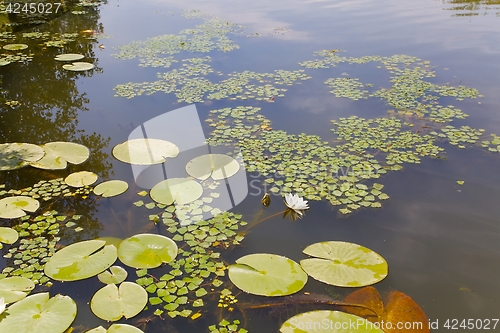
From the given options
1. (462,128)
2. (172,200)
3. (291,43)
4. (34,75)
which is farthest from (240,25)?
(172,200)

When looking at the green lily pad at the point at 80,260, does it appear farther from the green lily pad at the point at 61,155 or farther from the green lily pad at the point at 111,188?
the green lily pad at the point at 61,155

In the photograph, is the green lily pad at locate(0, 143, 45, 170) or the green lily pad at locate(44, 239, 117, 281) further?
the green lily pad at locate(0, 143, 45, 170)

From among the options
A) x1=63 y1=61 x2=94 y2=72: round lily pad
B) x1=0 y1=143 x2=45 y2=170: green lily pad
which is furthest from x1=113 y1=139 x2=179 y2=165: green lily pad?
x1=63 y1=61 x2=94 y2=72: round lily pad

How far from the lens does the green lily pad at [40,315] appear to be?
1.81 meters

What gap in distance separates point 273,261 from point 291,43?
4.47m

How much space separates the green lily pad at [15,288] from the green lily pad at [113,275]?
36 centimetres

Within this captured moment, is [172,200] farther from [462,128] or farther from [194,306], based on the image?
[462,128]

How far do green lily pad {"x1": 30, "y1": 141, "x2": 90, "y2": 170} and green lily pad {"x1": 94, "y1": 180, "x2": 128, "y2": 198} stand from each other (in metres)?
0.47

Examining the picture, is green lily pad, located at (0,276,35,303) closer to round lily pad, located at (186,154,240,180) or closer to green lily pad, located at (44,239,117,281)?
green lily pad, located at (44,239,117,281)

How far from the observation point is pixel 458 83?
4422mm

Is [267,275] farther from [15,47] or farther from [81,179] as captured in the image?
[15,47]

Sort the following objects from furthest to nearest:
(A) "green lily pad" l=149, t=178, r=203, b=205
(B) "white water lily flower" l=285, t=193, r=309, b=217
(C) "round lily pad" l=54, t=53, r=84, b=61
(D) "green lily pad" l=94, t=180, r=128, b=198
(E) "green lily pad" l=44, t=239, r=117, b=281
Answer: (C) "round lily pad" l=54, t=53, r=84, b=61
(D) "green lily pad" l=94, t=180, r=128, b=198
(A) "green lily pad" l=149, t=178, r=203, b=205
(B) "white water lily flower" l=285, t=193, r=309, b=217
(E) "green lily pad" l=44, t=239, r=117, b=281

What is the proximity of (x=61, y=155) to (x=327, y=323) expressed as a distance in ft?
8.44

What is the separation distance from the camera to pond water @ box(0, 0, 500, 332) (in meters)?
2.14
